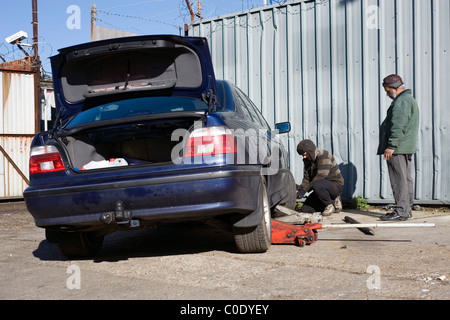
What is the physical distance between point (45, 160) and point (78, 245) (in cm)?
85

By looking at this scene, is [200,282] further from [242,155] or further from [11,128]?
[11,128]

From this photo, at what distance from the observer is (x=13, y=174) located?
1200 cm

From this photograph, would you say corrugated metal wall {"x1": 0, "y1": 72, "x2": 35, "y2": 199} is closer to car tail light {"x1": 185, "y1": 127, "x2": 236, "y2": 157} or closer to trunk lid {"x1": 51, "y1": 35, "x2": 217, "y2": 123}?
trunk lid {"x1": 51, "y1": 35, "x2": 217, "y2": 123}

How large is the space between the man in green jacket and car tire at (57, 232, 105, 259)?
11.2 ft

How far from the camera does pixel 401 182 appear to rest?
6.05m

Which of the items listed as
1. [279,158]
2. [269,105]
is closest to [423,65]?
[269,105]

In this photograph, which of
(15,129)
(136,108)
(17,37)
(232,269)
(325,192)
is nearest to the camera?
(232,269)

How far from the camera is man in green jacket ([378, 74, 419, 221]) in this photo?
600cm

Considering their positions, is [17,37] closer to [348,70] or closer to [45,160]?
[348,70]

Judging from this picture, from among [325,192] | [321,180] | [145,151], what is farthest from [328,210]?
[145,151]

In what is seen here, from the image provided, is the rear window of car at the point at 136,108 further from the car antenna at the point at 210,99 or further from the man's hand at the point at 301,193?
the man's hand at the point at 301,193

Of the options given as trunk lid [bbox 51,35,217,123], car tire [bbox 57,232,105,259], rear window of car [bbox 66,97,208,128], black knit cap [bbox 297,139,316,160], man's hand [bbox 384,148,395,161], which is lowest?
car tire [bbox 57,232,105,259]

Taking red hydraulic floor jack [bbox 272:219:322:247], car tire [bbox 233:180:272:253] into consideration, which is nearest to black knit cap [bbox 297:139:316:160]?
red hydraulic floor jack [bbox 272:219:322:247]

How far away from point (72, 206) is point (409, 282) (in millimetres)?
2336
